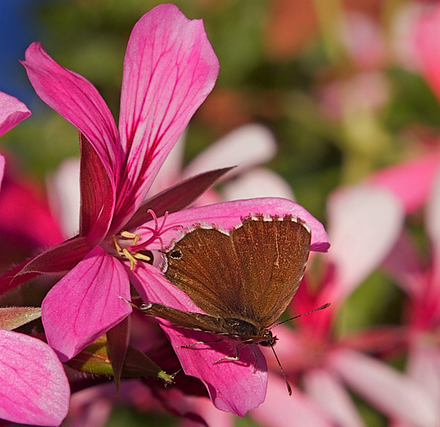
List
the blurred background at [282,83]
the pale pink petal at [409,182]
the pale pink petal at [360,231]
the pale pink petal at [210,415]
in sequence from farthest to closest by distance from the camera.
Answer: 1. the blurred background at [282,83]
2. the pale pink petal at [409,182]
3. the pale pink petal at [360,231]
4. the pale pink petal at [210,415]

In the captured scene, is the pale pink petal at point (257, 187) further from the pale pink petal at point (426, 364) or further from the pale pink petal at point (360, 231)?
the pale pink petal at point (426, 364)

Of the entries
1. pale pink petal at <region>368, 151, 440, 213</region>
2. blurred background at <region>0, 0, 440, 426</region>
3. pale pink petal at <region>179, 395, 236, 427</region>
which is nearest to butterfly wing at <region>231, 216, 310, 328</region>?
pale pink petal at <region>179, 395, 236, 427</region>

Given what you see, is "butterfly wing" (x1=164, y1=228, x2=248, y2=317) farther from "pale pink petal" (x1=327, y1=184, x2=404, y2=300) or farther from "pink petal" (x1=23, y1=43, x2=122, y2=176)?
"pale pink petal" (x1=327, y1=184, x2=404, y2=300)

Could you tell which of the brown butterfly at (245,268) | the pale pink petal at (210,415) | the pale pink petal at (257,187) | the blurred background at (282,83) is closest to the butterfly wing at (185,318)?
the brown butterfly at (245,268)

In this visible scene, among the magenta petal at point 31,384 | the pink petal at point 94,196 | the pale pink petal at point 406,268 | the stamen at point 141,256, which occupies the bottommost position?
the pale pink petal at point 406,268

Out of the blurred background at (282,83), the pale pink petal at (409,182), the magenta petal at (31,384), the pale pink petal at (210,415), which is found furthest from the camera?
the blurred background at (282,83)

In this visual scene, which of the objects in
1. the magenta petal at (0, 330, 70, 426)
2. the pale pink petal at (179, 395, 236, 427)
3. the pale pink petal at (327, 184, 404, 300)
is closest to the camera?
the magenta petal at (0, 330, 70, 426)

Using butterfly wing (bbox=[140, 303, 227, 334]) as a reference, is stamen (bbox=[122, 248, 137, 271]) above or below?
above
